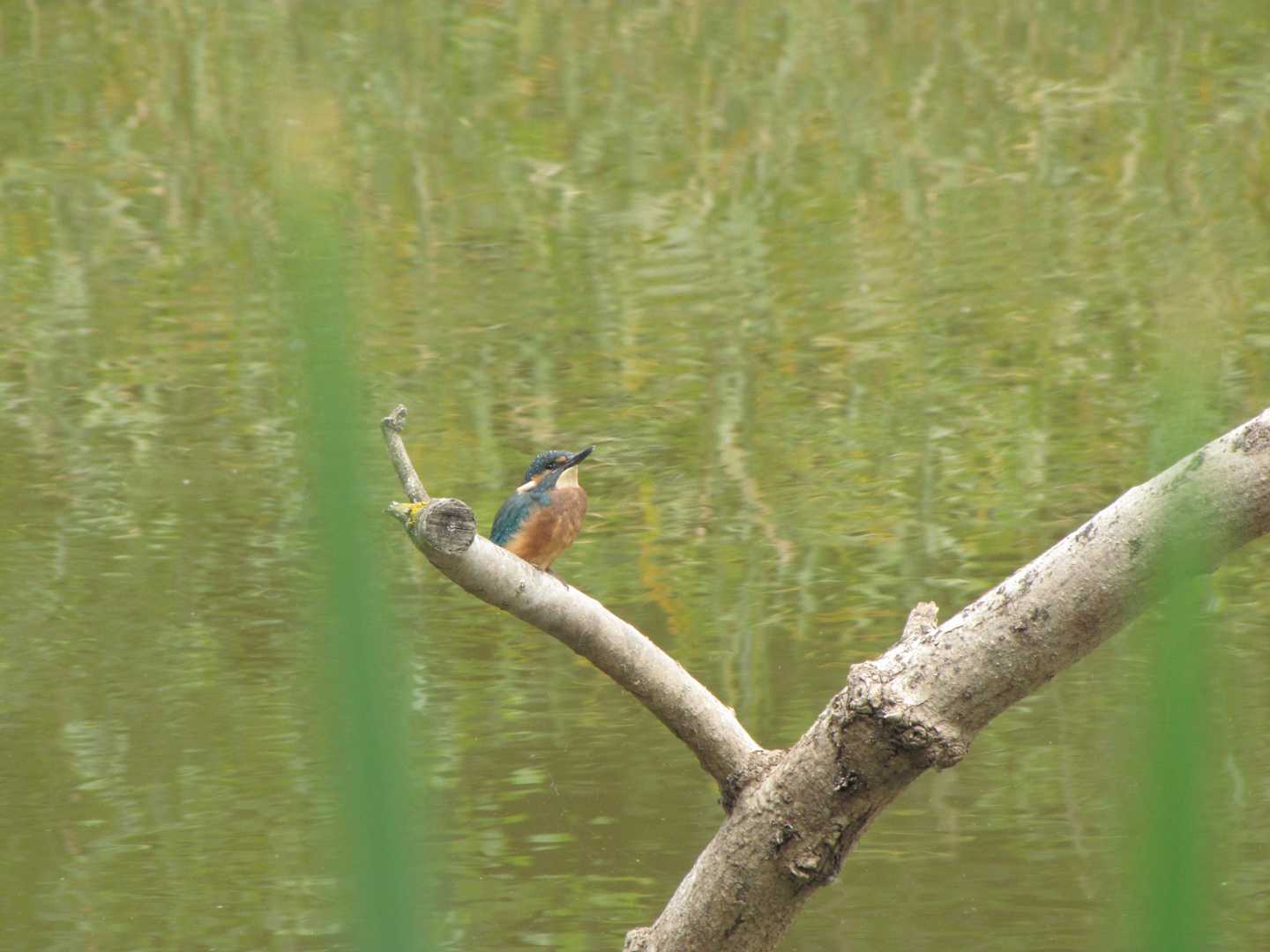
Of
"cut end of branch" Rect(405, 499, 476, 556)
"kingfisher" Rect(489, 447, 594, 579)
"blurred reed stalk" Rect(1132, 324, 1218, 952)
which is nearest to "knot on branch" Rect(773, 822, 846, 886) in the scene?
"cut end of branch" Rect(405, 499, 476, 556)

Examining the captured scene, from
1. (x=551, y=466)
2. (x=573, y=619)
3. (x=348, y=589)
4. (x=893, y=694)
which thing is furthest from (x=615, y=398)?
(x=348, y=589)

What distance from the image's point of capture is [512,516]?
3035mm

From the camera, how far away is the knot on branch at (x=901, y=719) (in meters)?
1.90

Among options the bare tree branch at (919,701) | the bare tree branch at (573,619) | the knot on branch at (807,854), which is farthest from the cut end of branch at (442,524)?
the knot on branch at (807,854)

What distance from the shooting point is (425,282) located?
7.50m

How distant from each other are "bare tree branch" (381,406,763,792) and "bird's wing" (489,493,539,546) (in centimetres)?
70

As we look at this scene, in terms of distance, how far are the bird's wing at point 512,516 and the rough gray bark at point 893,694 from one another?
0.74 metres

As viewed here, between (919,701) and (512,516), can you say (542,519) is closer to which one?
(512,516)

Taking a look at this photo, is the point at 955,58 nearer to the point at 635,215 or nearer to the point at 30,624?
the point at 635,215

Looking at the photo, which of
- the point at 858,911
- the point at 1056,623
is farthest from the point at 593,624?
the point at 858,911

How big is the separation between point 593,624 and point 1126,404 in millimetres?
4232

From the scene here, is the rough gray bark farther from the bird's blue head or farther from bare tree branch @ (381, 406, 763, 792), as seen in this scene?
the bird's blue head

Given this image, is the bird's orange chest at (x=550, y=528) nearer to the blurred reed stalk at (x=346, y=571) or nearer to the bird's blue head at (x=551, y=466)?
the bird's blue head at (x=551, y=466)

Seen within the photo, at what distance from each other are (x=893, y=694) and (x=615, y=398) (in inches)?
173
